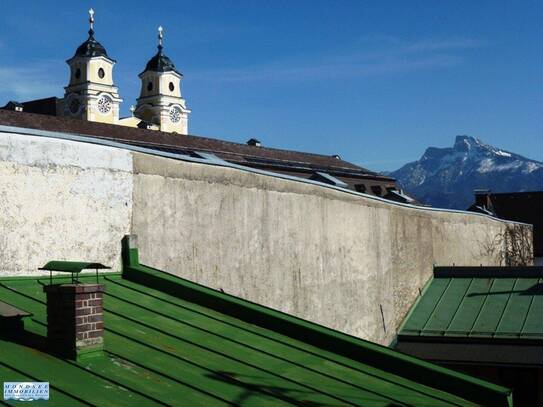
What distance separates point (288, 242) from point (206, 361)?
533 centimetres

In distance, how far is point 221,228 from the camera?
11.9 metres

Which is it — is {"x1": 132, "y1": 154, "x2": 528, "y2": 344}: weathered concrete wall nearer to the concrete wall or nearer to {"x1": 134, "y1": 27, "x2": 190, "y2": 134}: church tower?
the concrete wall

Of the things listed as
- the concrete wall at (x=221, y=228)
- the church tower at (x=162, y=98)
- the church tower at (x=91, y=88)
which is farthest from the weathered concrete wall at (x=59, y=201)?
the church tower at (x=162, y=98)

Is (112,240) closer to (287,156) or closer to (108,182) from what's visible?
(108,182)

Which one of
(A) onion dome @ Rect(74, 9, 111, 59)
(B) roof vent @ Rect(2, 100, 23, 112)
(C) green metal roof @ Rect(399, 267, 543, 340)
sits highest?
(A) onion dome @ Rect(74, 9, 111, 59)

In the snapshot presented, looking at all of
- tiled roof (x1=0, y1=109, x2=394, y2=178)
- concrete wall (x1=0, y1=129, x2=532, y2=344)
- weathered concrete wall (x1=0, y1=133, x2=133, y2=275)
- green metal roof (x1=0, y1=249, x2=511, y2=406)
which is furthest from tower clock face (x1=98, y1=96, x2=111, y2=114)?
green metal roof (x1=0, y1=249, x2=511, y2=406)

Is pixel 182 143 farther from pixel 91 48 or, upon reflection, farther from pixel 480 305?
pixel 91 48

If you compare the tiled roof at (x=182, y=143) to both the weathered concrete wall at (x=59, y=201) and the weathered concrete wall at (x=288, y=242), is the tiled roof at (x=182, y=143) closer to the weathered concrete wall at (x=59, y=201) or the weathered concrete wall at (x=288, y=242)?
the weathered concrete wall at (x=288, y=242)

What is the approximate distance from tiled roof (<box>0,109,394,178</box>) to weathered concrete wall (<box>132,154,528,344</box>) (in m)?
15.3

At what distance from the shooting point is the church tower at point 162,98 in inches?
4083

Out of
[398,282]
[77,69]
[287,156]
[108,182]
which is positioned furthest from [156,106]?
[108,182]

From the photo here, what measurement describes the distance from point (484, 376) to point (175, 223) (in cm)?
818

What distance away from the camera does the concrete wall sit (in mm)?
9289

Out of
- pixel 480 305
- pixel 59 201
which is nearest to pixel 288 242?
pixel 59 201
